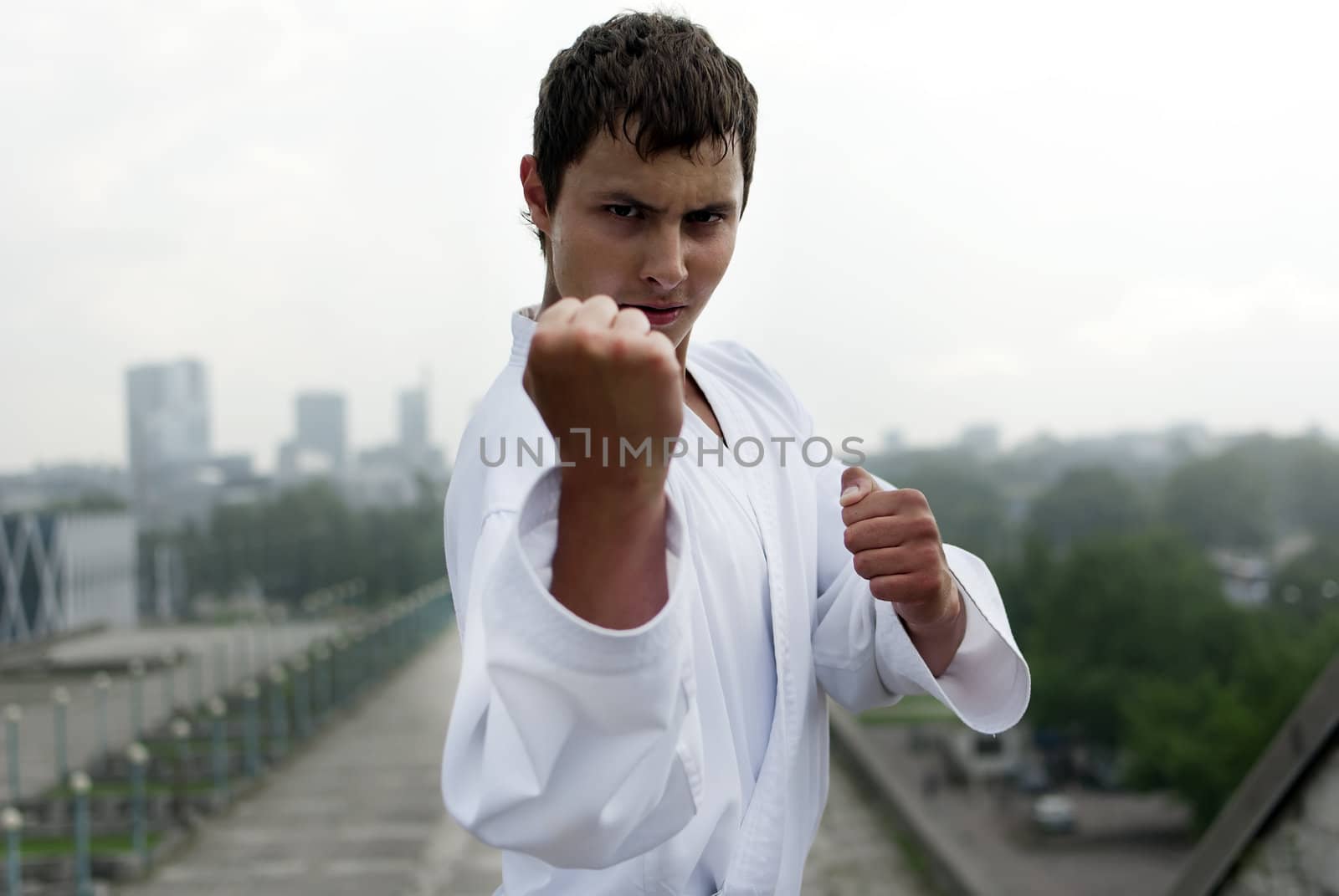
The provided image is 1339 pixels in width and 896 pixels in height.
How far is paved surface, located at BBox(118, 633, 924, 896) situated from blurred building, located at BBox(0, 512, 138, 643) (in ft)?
21.0

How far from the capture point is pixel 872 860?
1264 cm

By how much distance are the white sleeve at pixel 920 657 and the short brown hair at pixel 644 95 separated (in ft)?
1.22

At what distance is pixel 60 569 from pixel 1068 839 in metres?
20.1

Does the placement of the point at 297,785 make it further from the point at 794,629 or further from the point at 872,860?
the point at 794,629

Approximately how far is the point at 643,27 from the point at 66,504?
22167 millimetres

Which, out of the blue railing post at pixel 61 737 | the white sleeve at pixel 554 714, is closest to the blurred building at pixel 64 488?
the blue railing post at pixel 61 737

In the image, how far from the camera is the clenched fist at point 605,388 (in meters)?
0.61

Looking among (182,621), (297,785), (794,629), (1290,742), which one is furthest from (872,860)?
(182,621)

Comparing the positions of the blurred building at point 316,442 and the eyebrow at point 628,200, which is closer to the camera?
the eyebrow at point 628,200

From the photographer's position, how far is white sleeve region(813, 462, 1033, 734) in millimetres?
1051

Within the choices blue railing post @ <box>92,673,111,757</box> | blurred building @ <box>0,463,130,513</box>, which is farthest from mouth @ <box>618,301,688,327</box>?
blurred building @ <box>0,463,130,513</box>

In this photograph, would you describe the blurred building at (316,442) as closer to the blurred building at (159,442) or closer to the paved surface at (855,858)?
the blurred building at (159,442)

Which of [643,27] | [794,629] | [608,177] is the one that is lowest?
[794,629]

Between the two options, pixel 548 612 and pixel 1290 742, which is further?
pixel 1290 742
